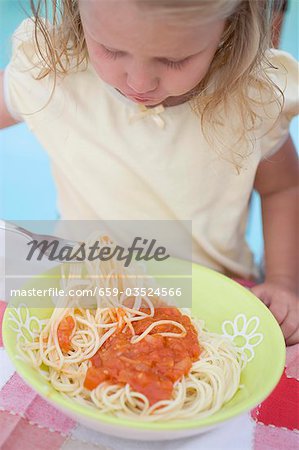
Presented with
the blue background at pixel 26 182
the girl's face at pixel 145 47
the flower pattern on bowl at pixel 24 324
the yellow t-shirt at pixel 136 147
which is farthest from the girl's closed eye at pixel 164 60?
the blue background at pixel 26 182

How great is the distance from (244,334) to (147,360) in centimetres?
19

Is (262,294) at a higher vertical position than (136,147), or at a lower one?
lower

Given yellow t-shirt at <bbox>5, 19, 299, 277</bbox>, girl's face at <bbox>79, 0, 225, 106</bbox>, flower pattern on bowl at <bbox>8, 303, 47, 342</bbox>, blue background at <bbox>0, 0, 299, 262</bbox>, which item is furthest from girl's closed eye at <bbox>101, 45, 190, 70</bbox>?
blue background at <bbox>0, 0, 299, 262</bbox>

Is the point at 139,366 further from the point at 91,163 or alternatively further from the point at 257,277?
the point at 257,277

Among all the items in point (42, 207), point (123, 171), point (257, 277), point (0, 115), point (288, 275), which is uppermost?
point (0, 115)

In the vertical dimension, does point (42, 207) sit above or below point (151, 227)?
below

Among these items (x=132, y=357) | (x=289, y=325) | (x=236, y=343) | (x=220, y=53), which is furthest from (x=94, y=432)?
(x=220, y=53)

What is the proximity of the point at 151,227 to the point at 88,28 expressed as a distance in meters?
0.54

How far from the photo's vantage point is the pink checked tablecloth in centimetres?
77

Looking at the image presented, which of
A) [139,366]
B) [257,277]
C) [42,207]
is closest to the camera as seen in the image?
[139,366]

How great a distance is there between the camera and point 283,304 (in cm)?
111

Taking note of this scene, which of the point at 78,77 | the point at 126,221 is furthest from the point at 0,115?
the point at 126,221

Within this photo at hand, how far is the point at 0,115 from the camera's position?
4.12 ft

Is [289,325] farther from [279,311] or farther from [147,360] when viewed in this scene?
Result: [147,360]
